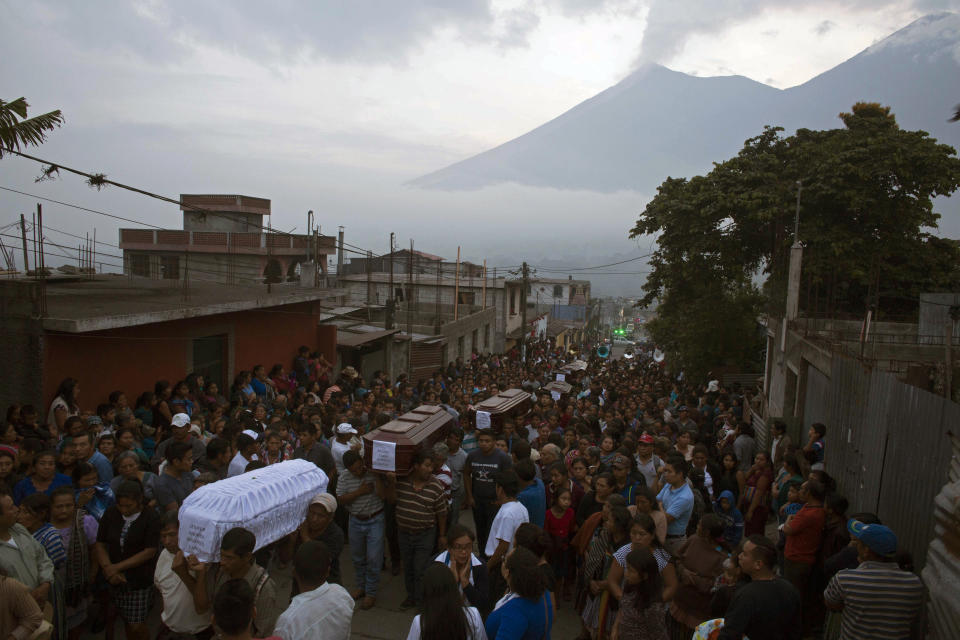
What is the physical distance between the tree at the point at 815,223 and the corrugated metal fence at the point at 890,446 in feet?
30.5

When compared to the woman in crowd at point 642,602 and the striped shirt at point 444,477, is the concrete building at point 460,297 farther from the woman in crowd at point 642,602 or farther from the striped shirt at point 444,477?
the woman in crowd at point 642,602

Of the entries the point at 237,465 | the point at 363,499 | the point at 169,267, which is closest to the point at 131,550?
the point at 237,465

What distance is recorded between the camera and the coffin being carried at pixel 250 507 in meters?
4.04

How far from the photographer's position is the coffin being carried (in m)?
4.04

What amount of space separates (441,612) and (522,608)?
557 millimetres

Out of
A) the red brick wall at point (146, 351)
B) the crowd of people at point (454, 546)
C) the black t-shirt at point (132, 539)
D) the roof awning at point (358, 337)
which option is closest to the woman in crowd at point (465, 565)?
the crowd of people at point (454, 546)

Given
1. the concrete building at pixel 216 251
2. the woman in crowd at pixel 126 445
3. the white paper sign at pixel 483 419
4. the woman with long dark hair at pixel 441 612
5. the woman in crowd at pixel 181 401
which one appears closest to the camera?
the woman with long dark hair at pixel 441 612

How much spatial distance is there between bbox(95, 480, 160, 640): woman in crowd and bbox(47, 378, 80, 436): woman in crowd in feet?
15.4

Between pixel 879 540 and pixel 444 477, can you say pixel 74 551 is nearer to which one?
pixel 444 477

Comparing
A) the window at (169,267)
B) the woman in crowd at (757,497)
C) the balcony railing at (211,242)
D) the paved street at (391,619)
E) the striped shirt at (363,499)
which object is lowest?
the paved street at (391,619)

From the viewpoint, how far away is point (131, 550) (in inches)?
189

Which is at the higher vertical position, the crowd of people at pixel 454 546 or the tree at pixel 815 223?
the tree at pixel 815 223

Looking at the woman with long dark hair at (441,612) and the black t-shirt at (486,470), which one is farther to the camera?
the black t-shirt at (486,470)

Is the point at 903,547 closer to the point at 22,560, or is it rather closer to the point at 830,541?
the point at 830,541
